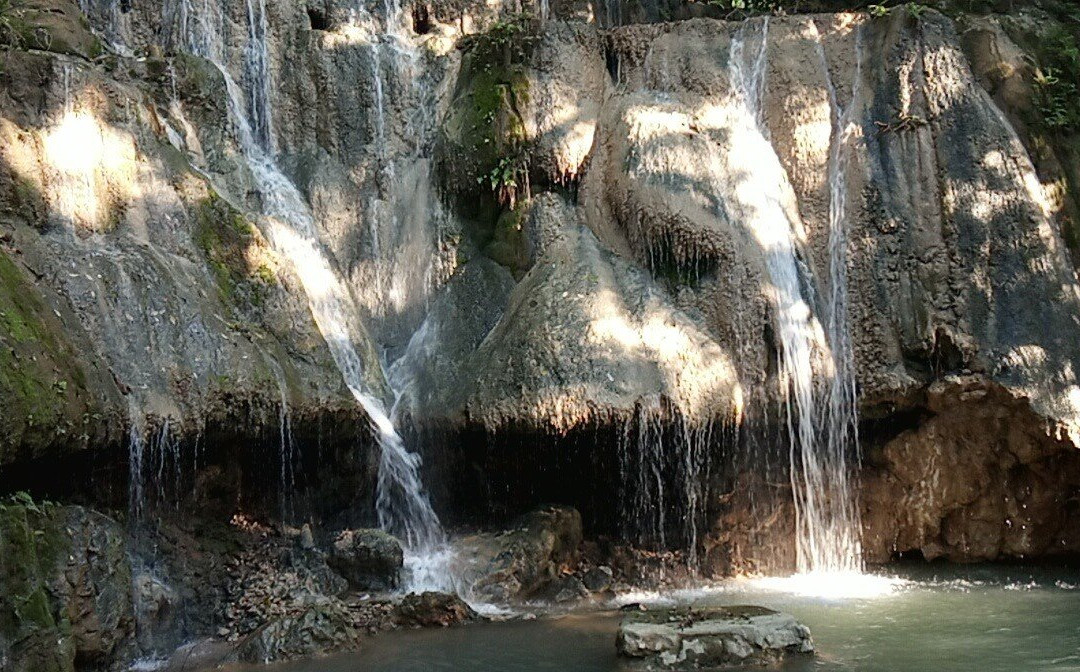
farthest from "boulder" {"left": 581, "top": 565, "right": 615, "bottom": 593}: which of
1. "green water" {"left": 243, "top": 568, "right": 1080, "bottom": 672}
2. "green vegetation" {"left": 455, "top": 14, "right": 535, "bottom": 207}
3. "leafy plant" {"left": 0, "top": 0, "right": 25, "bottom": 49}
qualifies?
"leafy plant" {"left": 0, "top": 0, "right": 25, "bottom": 49}

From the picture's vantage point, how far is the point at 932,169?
13.7 m

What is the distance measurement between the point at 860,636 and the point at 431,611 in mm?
4095

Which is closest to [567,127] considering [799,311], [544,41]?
[544,41]

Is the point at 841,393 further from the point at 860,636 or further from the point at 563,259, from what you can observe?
the point at 860,636

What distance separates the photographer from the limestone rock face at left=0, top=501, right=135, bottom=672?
748cm

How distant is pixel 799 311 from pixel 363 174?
6435mm

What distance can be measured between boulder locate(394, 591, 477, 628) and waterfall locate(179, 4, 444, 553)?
5.64 feet

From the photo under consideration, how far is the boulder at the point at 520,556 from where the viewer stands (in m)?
11.2

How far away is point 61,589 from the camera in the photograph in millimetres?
8070

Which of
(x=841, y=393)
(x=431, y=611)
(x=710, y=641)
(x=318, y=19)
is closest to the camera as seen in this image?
(x=710, y=641)

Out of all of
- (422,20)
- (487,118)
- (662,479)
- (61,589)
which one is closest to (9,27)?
(487,118)

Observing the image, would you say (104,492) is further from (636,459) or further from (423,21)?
(423,21)

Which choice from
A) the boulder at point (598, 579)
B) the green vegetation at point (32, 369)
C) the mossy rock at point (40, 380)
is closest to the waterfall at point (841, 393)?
the boulder at point (598, 579)

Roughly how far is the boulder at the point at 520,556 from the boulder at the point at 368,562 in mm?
807
